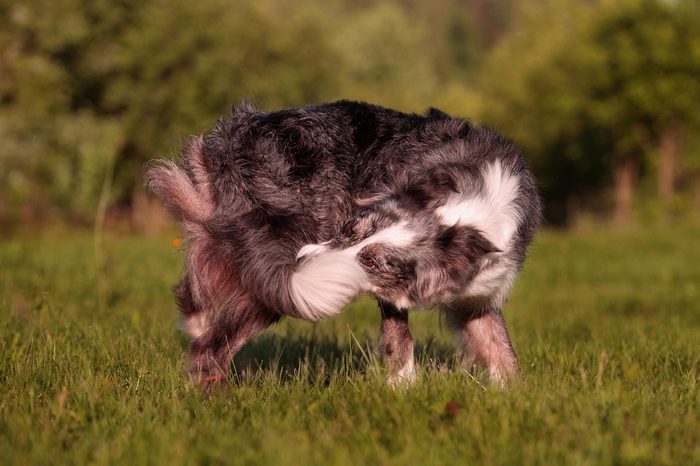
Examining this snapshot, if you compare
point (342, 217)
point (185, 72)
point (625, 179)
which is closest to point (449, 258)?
point (342, 217)

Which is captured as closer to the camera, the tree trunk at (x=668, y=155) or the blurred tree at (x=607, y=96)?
the blurred tree at (x=607, y=96)

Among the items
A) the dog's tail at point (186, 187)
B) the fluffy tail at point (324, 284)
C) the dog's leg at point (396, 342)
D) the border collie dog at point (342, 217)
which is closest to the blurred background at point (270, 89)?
the dog's tail at point (186, 187)

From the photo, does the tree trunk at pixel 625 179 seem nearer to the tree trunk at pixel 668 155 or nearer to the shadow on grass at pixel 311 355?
the tree trunk at pixel 668 155

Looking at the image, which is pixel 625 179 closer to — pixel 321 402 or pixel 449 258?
pixel 449 258

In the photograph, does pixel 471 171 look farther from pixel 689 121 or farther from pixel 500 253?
pixel 689 121

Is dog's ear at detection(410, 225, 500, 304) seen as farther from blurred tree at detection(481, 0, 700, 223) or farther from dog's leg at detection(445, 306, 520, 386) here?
blurred tree at detection(481, 0, 700, 223)

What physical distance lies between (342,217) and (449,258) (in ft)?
2.23

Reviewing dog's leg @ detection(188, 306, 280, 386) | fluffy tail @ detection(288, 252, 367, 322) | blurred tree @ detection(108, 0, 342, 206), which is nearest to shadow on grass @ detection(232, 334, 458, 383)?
dog's leg @ detection(188, 306, 280, 386)

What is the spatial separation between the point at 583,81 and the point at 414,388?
125ft

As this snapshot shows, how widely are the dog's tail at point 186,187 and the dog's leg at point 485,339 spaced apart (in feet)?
5.73

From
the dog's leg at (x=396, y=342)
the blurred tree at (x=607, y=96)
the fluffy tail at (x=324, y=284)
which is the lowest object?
the dog's leg at (x=396, y=342)

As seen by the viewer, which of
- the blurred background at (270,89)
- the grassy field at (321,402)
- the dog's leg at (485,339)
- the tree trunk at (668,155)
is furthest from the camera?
the tree trunk at (668,155)

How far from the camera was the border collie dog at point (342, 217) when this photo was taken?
438 centimetres

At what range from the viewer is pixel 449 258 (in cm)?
448
